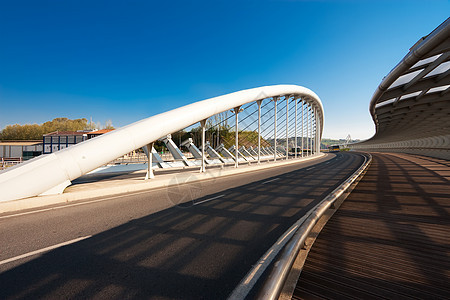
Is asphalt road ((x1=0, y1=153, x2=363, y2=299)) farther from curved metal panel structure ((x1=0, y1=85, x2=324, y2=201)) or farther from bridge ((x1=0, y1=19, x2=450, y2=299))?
curved metal panel structure ((x1=0, y1=85, x2=324, y2=201))

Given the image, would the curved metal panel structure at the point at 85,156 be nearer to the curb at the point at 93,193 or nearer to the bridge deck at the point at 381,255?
the curb at the point at 93,193

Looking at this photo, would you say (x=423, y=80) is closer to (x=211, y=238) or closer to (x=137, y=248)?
(x=211, y=238)

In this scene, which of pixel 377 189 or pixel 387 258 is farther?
pixel 377 189

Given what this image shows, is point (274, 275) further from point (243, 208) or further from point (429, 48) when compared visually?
point (429, 48)

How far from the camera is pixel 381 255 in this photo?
2.76m

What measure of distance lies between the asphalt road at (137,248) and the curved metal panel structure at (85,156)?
3.22 ft

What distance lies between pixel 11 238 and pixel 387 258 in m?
6.28

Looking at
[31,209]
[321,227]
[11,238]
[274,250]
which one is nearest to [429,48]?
[321,227]

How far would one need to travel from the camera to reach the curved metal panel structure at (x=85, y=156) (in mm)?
5320

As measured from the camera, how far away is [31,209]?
5195mm

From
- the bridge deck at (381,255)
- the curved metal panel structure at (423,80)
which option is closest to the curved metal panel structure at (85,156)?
the bridge deck at (381,255)

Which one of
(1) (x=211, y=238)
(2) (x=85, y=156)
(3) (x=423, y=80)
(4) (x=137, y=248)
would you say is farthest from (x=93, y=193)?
(3) (x=423, y=80)

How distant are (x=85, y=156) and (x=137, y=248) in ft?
15.7

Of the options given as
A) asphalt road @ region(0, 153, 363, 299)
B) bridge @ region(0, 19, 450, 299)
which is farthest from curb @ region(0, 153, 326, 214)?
asphalt road @ region(0, 153, 363, 299)
